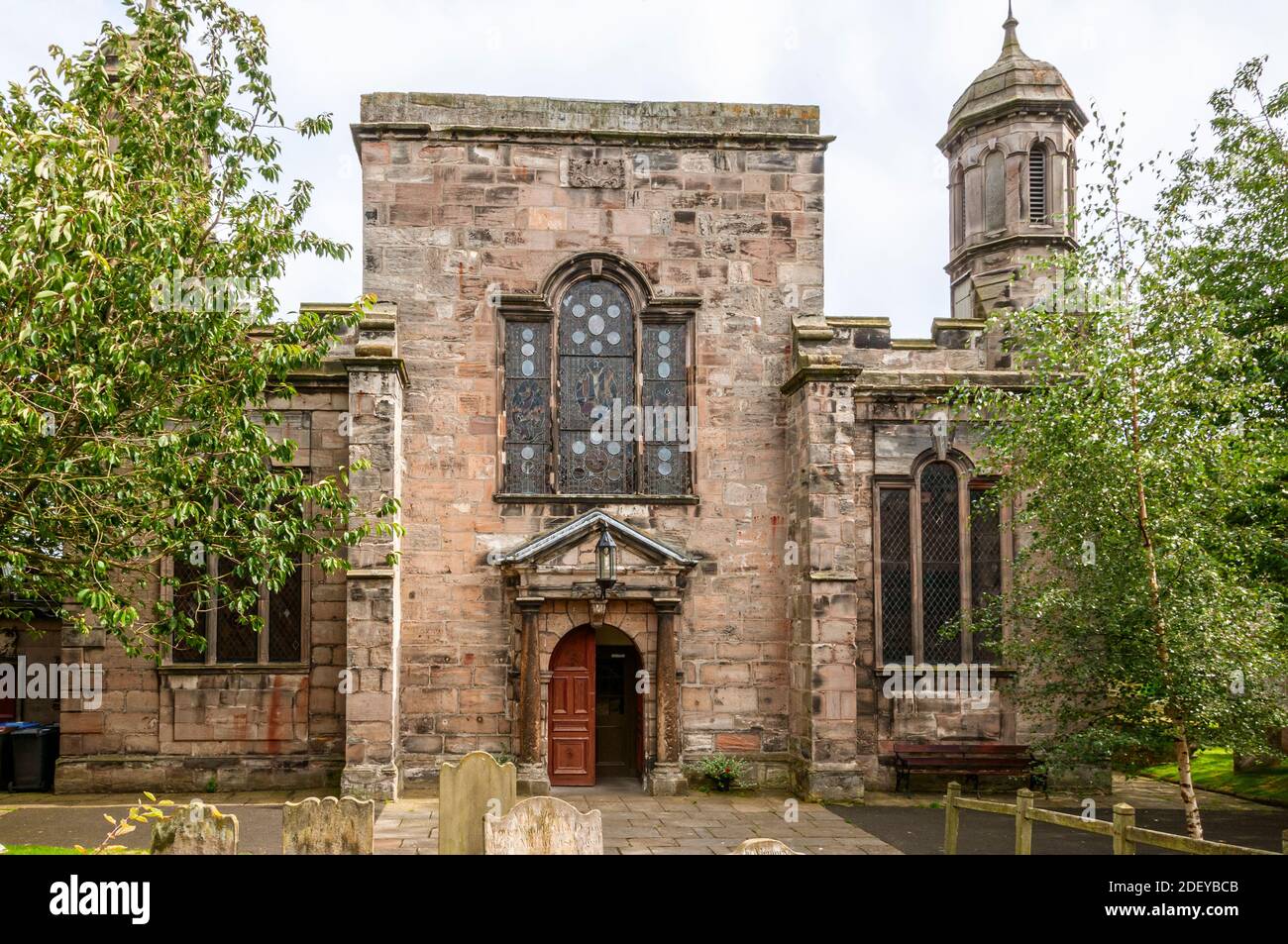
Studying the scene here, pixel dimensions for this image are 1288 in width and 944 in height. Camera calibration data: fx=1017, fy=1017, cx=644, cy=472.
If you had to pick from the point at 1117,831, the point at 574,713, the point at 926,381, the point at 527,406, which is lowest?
the point at 574,713

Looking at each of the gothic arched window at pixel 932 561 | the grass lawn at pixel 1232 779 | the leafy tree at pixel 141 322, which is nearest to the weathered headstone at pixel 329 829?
the leafy tree at pixel 141 322

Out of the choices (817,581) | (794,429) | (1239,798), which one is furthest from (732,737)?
(1239,798)

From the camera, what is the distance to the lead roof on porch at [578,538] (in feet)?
50.0

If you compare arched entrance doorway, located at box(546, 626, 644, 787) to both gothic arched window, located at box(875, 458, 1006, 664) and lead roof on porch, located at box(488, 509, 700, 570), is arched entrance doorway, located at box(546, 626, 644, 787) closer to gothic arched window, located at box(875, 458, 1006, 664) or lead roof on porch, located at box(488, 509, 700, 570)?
lead roof on porch, located at box(488, 509, 700, 570)

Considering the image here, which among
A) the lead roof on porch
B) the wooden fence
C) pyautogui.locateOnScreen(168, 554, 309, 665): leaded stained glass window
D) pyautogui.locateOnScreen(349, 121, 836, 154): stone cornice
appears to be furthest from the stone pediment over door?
pyautogui.locateOnScreen(349, 121, 836, 154): stone cornice

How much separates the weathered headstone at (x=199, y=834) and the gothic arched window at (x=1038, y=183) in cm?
1817

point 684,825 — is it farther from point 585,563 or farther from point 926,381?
point 926,381

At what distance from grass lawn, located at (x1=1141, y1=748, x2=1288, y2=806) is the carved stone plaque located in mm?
13020

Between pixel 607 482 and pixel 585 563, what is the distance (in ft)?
5.08

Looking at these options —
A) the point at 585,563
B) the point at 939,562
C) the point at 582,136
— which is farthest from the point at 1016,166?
the point at 585,563

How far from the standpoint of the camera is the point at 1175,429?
1154cm

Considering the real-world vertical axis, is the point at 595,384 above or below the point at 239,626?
above

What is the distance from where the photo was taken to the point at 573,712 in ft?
51.4
